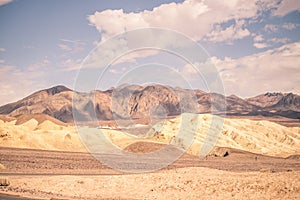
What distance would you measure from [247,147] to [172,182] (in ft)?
202

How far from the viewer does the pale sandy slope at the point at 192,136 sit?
197ft

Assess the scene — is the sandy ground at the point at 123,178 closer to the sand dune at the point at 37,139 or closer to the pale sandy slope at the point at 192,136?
the sand dune at the point at 37,139

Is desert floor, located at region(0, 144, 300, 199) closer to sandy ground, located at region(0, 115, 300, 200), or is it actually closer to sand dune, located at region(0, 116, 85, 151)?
sandy ground, located at region(0, 115, 300, 200)

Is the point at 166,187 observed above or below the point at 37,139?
below

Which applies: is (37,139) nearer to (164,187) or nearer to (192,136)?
(192,136)

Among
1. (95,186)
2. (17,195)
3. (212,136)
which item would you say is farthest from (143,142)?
(17,195)

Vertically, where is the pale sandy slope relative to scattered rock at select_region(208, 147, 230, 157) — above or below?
above

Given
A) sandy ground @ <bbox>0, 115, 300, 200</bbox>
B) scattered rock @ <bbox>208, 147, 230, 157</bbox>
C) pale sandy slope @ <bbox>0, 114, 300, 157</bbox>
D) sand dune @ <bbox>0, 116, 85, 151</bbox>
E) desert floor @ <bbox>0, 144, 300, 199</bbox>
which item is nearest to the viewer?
desert floor @ <bbox>0, 144, 300, 199</bbox>

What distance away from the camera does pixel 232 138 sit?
82.1 m

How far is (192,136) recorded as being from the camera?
235 ft

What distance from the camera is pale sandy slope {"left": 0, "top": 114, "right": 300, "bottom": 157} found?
59959mm

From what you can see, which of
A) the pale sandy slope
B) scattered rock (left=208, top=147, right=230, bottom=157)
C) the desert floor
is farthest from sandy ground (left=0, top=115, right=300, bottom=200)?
scattered rock (left=208, top=147, right=230, bottom=157)

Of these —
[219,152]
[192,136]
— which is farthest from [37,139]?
[219,152]

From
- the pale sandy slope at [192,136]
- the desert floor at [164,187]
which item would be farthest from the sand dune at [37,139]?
the desert floor at [164,187]
